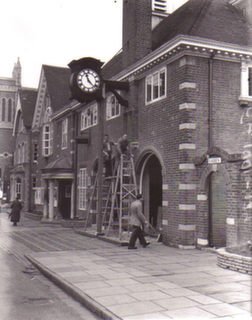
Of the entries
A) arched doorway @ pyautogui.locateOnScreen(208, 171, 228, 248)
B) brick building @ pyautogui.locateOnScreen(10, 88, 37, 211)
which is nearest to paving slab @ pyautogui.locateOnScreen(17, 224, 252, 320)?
arched doorway @ pyautogui.locateOnScreen(208, 171, 228, 248)

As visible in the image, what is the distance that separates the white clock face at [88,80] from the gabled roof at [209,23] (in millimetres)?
3035

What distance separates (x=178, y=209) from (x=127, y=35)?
8122 millimetres

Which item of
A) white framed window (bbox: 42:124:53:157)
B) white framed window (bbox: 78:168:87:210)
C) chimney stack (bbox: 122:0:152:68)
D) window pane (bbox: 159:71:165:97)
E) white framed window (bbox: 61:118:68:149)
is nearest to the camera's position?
window pane (bbox: 159:71:165:97)

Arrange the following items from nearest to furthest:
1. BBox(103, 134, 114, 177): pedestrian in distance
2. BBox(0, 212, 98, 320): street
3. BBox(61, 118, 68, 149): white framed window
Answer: BBox(0, 212, 98, 320): street, BBox(103, 134, 114, 177): pedestrian in distance, BBox(61, 118, 68, 149): white framed window

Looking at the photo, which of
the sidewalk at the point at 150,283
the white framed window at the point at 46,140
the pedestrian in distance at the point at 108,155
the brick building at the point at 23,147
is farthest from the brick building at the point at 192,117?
the brick building at the point at 23,147

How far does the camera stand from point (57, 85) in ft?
105

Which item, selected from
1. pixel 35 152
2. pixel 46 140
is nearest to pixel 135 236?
pixel 46 140

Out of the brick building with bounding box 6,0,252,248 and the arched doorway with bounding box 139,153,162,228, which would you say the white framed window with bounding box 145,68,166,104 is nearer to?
the brick building with bounding box 6,0,252,248

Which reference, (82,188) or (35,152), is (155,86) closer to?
(82,188)

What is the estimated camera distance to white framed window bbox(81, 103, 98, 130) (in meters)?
22.8

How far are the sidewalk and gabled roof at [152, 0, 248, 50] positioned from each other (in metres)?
7.53

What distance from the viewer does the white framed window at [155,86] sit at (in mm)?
15406

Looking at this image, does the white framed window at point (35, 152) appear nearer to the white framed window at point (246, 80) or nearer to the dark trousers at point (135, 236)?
the dark trousers at point (135, 236)

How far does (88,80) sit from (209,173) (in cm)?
611
